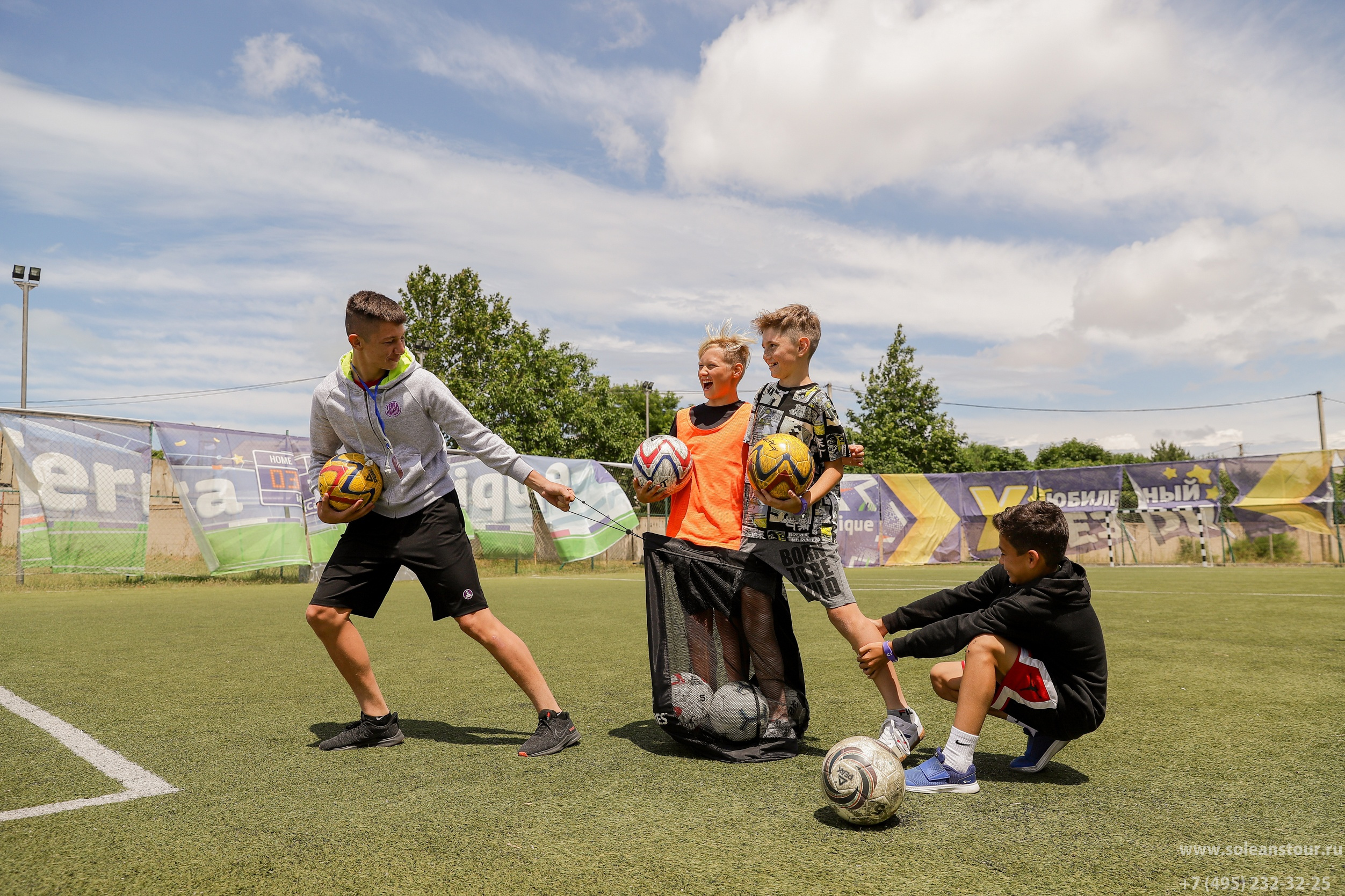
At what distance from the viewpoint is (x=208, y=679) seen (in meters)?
5.58

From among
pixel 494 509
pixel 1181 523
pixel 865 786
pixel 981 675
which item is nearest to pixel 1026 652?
pixel 981 675

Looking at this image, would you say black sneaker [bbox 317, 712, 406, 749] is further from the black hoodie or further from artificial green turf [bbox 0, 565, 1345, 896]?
the black hoodie

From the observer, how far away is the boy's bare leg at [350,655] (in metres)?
3.88

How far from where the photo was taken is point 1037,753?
3.38 meters

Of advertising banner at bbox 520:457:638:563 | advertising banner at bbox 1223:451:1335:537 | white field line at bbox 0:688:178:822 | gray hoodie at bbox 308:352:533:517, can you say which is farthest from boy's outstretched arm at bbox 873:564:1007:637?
advertising banner at bbox 1223:451:1335:537

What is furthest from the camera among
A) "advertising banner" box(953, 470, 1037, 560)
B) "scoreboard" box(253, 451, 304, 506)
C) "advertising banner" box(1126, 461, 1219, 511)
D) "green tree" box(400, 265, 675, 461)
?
"green tree" box(400, 265, 675, 461)

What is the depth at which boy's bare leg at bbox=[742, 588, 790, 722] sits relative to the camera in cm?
384

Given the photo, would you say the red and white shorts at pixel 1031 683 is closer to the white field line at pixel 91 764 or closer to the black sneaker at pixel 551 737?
the black sneaker at pixel 551 737

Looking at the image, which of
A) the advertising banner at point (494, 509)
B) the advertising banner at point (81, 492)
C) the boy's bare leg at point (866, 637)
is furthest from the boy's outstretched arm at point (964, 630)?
the advertising banner at point (494, 509)

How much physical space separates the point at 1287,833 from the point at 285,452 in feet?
48.6

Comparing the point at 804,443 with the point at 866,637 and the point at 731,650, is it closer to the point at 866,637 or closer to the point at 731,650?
the point at 866,637

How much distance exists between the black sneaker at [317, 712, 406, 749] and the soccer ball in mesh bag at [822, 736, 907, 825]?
2.16m

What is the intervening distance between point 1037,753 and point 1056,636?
1.84ft

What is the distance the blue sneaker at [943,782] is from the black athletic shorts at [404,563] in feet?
6.68
